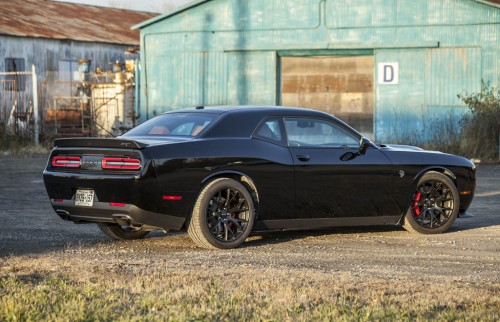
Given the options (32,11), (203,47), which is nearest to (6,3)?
(32,11)

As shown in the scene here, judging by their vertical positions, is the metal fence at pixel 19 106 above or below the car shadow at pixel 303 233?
above

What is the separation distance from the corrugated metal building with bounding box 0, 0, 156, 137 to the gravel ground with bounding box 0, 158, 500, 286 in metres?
25.5

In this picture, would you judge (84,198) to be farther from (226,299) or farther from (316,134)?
(226,299)

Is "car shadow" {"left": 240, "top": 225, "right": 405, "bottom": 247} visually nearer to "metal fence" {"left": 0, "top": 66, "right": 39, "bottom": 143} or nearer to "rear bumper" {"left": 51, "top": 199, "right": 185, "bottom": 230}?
"rear bumper" {"left": 51, "top": 199, "right": 185, "bottom": 230}

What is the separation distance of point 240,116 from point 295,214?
1142 millimetres

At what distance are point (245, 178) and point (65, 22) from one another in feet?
122

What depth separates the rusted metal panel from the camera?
42688 millimetres

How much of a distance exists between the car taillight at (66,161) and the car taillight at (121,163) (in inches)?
14.9

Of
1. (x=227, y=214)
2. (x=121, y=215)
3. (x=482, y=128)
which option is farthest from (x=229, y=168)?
(x=482, y=128)

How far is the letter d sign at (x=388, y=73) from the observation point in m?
29.6

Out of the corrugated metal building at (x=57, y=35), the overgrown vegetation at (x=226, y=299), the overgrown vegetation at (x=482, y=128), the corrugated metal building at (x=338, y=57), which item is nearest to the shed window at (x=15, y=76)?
the corrugated metal building at (x=57, y=35)

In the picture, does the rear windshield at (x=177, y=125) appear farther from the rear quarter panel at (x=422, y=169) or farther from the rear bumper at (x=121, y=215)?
the rear quarter panel at (x=422, y=169)

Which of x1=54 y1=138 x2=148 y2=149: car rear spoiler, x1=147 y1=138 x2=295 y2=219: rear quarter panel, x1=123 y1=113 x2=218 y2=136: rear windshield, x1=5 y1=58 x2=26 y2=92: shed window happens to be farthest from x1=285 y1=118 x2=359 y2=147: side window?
x1=5 y1=58 x2=26 y2=92: shed window

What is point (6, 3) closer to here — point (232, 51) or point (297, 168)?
point (232, 51)
